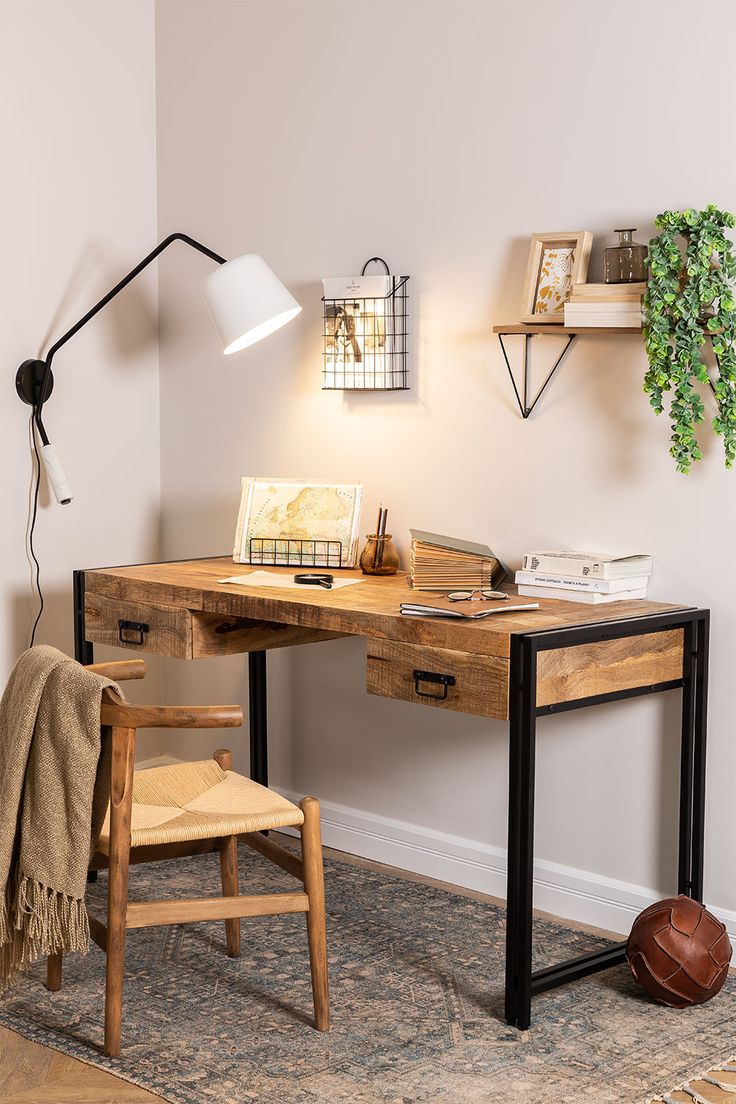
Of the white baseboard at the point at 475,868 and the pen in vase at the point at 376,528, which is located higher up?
the pen in vase at the point at 376,528

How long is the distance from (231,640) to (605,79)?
59.9 inches

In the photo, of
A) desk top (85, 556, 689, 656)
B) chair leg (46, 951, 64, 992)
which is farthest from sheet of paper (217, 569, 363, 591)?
chair leg (46, 951, 64, 992)

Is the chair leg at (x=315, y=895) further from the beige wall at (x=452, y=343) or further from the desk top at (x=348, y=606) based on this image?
the beige wall at (x=452, y=343)

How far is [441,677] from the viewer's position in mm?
2420

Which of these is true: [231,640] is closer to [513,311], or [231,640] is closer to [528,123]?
[513,311]

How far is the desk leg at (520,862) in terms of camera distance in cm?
232

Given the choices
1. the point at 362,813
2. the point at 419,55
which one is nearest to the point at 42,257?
the point at 419,55

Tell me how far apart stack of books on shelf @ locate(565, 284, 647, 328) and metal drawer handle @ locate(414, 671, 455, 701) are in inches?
32.5

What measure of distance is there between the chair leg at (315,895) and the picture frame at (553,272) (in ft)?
3.97

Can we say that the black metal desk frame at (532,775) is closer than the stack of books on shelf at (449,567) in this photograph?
Yes

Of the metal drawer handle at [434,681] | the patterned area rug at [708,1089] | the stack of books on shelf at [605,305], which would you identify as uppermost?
the stack of books on shelf at [605,305]

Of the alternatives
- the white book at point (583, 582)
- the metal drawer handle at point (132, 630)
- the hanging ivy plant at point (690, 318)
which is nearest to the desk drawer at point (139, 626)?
the metal drawer handle at point (132, 630)

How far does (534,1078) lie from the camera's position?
2.20 metres

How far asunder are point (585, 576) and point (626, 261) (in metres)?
0.66
